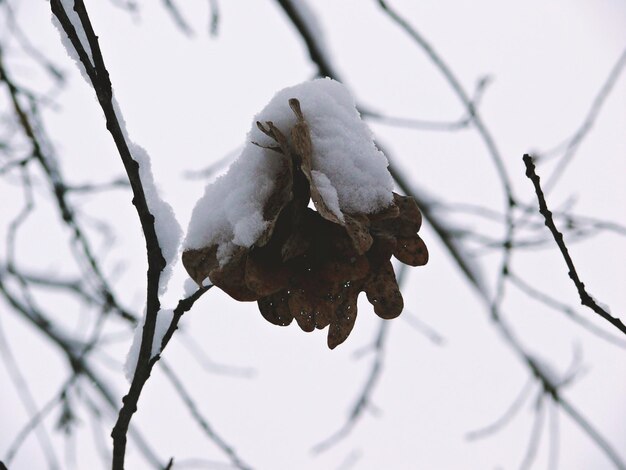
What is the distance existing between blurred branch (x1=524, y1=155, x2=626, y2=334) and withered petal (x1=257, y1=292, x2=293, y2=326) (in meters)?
0.43

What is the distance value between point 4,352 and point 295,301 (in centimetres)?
201

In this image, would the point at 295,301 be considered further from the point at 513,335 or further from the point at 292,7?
the point at 513,335

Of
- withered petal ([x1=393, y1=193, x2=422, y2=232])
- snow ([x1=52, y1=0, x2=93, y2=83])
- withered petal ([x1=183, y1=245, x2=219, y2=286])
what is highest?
snow ([x1=52, y1=0, x2=93, y2=83])

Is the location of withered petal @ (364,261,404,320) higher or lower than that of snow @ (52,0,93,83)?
lower

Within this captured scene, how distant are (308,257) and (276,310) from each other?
3.8 inches

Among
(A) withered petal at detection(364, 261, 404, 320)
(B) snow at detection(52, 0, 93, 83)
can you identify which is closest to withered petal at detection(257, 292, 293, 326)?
(A) withered petal at detection(364, 261, 404, 320)

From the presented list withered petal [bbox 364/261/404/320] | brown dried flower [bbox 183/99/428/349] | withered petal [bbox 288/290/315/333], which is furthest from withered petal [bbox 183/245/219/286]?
withered petal [bbox 364/261/404/320]

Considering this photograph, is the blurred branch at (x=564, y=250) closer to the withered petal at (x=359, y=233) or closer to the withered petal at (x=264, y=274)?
the withered petal at (x=359, y=233)

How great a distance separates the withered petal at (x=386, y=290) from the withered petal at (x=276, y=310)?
119 mm

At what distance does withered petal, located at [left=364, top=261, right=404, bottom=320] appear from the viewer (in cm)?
81

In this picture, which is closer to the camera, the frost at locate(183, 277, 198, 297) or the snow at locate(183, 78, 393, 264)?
the snow at locate(183, 78, 393, 264)

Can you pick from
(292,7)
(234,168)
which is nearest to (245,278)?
(234,168)

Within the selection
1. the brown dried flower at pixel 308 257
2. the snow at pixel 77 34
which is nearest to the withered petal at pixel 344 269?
the brown dried flower at pixel 308 257

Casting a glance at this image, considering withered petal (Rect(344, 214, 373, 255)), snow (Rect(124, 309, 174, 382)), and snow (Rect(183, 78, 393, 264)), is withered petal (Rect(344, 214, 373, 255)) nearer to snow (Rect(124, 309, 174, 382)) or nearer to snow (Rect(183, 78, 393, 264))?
snow (Rect(183, 78, 393, 264))
